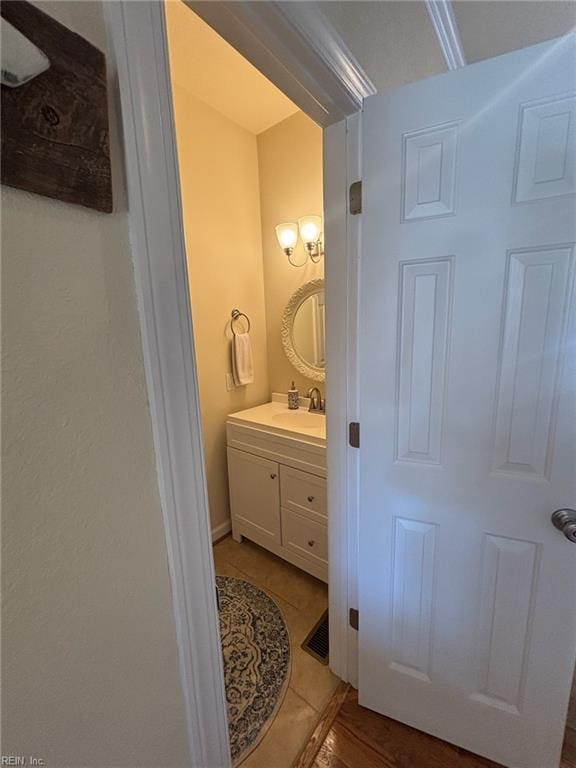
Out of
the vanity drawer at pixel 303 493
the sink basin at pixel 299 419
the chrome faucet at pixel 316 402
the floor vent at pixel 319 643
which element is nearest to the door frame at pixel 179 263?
the floor vent at pixel 319 643

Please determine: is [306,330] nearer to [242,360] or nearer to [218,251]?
[242,360]

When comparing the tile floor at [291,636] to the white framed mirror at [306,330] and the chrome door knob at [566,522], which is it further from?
the white framed mirror at [306,330]

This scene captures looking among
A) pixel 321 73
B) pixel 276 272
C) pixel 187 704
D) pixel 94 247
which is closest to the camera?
pixel 94 247

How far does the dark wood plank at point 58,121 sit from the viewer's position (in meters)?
0.35

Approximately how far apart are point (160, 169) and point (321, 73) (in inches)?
24.2

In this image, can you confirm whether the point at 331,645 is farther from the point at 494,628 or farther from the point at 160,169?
the point at 160,169

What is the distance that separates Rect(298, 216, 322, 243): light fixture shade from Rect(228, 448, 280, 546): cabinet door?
4.46ft

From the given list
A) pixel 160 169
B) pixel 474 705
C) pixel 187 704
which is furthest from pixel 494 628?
pixel 160 169

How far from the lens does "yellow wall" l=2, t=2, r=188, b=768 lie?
390mm

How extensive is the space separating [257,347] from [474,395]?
170 cm

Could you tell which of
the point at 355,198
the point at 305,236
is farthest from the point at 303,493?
the point at 305,236

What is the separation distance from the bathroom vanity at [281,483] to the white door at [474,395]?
2.00 feet

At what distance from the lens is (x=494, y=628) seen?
97cm

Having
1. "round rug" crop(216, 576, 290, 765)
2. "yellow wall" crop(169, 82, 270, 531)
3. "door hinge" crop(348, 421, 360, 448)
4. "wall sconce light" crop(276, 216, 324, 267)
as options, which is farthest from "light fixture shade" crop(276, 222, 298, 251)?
"round rug" crop(216, 576, 290, 765)
